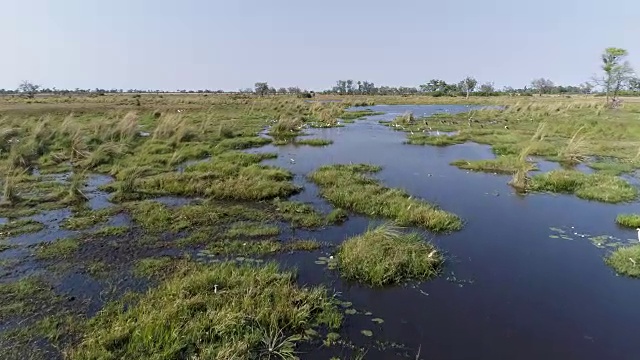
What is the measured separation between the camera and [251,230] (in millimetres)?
10695

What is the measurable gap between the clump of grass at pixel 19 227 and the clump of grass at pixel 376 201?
28.9 ft

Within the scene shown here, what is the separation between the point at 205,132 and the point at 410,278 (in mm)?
23086

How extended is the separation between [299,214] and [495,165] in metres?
12.0

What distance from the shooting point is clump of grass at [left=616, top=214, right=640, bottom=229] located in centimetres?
1117

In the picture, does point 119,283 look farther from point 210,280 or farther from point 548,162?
point 548,162

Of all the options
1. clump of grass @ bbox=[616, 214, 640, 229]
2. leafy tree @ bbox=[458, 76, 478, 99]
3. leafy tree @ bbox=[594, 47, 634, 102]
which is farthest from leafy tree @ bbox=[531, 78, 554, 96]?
clump of grass @ bbox=[616, 214, 640, 229]

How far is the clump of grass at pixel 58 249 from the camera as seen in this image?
889 cm

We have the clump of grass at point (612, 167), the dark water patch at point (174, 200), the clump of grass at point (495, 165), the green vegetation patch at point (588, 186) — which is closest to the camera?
the dark water patch at point (174, 200)

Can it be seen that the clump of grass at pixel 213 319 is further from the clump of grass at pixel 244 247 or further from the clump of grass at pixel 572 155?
the clump of grass at pixel 572 155

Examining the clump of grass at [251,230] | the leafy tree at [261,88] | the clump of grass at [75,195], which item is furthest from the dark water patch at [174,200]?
the leafy tree at [261,88]

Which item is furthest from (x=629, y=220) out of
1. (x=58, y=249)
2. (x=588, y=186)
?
(x=58, y=249)

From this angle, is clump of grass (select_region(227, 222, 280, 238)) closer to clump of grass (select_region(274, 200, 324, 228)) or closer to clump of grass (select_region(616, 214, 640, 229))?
clump of grass (select_region(274, 200, 324, 228))

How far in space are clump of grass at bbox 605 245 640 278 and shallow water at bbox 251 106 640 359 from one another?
0.72 ft

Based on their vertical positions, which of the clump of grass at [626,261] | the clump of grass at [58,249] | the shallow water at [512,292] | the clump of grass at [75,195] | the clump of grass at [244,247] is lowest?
the shallow water at [512,292]
